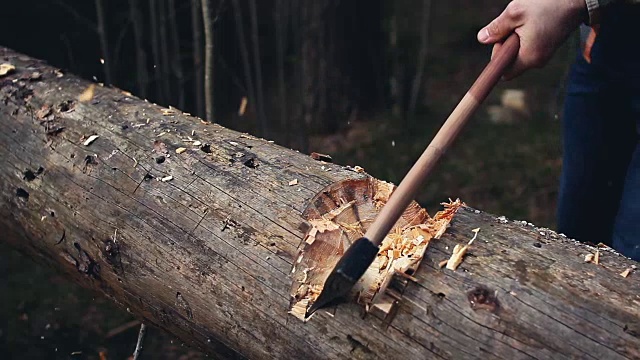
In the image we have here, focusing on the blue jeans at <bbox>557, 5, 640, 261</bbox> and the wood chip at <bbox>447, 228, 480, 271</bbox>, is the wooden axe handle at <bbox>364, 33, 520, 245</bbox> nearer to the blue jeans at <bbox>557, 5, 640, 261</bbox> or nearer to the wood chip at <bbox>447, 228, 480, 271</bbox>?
the wood chip at <bbox>447, 228, 480, 271</bbox>

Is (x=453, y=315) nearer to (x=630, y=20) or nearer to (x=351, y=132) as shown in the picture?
(x=630, y=20)

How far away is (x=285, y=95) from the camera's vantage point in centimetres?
457

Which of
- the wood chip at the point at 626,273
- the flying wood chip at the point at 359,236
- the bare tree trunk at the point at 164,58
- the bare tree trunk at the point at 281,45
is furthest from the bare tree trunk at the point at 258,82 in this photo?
the wood chip at the point at 626,273

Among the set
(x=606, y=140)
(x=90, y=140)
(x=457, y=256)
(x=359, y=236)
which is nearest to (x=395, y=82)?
(x=606, y=140)

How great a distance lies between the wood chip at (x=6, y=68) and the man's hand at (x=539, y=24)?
1.91m

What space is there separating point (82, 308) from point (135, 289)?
1.48 metres

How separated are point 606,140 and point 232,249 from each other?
1438 mm

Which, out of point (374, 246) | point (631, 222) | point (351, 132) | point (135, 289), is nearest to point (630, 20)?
point (631, 222)

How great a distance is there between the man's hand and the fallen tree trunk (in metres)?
0.46

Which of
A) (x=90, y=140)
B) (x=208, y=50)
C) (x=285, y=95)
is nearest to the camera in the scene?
(x=90, y=140)

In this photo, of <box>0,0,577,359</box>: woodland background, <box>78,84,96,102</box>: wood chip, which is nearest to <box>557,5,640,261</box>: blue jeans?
<box>0,0,577,359</box>: woodland background

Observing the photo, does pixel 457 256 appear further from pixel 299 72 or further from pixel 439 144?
pixel 299 72

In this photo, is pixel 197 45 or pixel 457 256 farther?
pixel 197 45

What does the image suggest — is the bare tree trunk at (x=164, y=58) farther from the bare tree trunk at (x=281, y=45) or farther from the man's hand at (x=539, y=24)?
the man's hand at (x=539, y=24)
